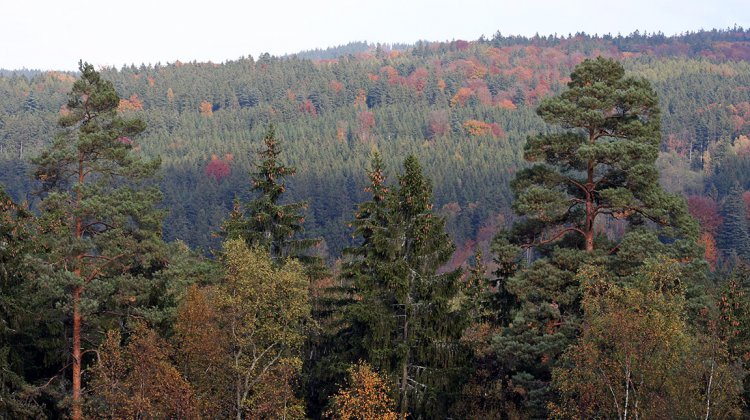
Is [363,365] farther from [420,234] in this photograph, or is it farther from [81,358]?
[81,358]

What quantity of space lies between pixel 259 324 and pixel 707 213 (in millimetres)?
139043

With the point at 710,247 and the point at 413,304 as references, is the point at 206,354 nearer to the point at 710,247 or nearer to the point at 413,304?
the point at 413,304

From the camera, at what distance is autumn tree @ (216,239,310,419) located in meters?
35.0

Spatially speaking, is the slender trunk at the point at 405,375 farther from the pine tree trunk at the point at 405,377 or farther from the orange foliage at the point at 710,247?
the orange foliage at the point at 710,247

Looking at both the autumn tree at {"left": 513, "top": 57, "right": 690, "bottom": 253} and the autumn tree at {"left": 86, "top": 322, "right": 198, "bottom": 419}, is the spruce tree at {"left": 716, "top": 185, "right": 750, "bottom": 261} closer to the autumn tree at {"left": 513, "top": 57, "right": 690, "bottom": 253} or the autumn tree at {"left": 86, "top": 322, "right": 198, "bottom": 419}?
the autumn tree at {"left": 513, "top": 57, "right": 690, "bottom": 253}

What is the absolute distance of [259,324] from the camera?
35.4 metres

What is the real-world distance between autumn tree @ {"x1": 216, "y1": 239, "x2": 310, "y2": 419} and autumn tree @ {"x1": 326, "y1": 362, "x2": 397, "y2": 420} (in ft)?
5.28

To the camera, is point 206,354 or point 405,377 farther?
point 405,377

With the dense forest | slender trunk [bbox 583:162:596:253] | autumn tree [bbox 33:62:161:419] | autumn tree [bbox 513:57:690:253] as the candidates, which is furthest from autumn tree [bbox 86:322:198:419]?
slender trunk [bbox 583:162:596:253]

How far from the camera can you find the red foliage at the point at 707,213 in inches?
6225

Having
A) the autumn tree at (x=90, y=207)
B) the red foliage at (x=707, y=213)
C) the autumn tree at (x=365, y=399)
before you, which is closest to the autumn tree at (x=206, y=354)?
the autumn tree at (x=90, y=207)

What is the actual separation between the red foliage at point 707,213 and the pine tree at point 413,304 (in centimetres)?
12268

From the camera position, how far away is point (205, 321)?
3569 centimetres

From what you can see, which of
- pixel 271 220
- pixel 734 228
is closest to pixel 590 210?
pixel 271 220
